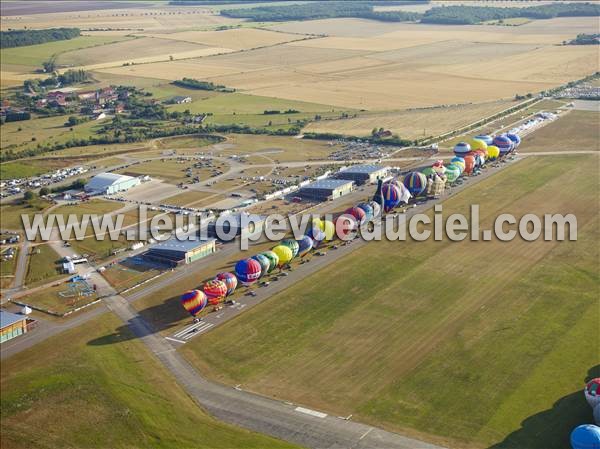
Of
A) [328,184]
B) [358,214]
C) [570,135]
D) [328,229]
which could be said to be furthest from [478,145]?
[328,229]

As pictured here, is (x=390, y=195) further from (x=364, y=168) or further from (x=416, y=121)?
(x=416, y=121)

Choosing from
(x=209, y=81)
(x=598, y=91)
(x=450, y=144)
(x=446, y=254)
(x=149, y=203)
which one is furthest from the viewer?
(x=209, y=81)

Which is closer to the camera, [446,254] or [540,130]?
[446,254]

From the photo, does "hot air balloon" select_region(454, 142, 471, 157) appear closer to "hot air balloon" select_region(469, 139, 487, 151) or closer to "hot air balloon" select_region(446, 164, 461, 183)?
"hot air balloon" select_region(469, 139, 487, 151)

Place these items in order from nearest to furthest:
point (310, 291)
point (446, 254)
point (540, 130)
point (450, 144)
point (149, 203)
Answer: point (310, 291)
point (446, 254)
point (149, 203)
point (450, 144)
point (540, 130)

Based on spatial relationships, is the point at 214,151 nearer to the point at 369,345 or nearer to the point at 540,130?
the point at 540,130

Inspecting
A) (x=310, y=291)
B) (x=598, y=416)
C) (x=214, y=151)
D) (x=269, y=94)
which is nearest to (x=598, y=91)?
(x=269, y=94)
